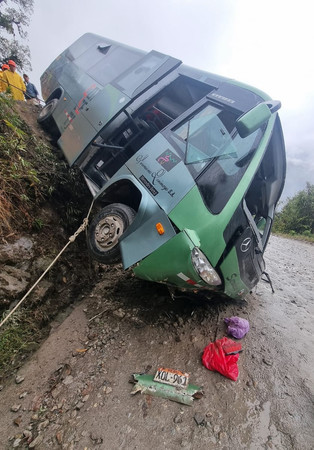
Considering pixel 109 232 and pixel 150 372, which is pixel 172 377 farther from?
pixel 109 232

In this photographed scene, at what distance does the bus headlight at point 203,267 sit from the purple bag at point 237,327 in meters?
0.99

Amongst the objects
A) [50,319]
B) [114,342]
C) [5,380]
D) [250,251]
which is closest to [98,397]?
[114,342]

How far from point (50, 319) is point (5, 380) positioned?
661 millimetres

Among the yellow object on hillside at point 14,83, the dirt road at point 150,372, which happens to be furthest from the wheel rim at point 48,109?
the dirt road at point 150,372

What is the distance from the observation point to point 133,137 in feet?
11.1

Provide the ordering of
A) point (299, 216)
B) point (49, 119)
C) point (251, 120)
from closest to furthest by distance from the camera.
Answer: point (251, 120)
point (49, 119)
point (299, 216)

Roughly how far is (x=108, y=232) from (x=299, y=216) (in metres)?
25.0

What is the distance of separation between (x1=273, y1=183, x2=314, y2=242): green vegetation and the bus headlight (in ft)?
71.6

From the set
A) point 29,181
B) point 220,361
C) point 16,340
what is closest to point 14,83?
point 29,181

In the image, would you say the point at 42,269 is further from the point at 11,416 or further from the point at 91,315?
the point at 11,416

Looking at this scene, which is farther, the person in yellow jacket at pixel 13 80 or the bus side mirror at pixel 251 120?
the person in yellow jacket at pixel 13 80

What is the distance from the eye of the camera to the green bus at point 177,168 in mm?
2104

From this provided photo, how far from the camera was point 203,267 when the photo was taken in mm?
2041

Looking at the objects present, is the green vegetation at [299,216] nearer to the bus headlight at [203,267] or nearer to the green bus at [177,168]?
the green bus at [177,168]
